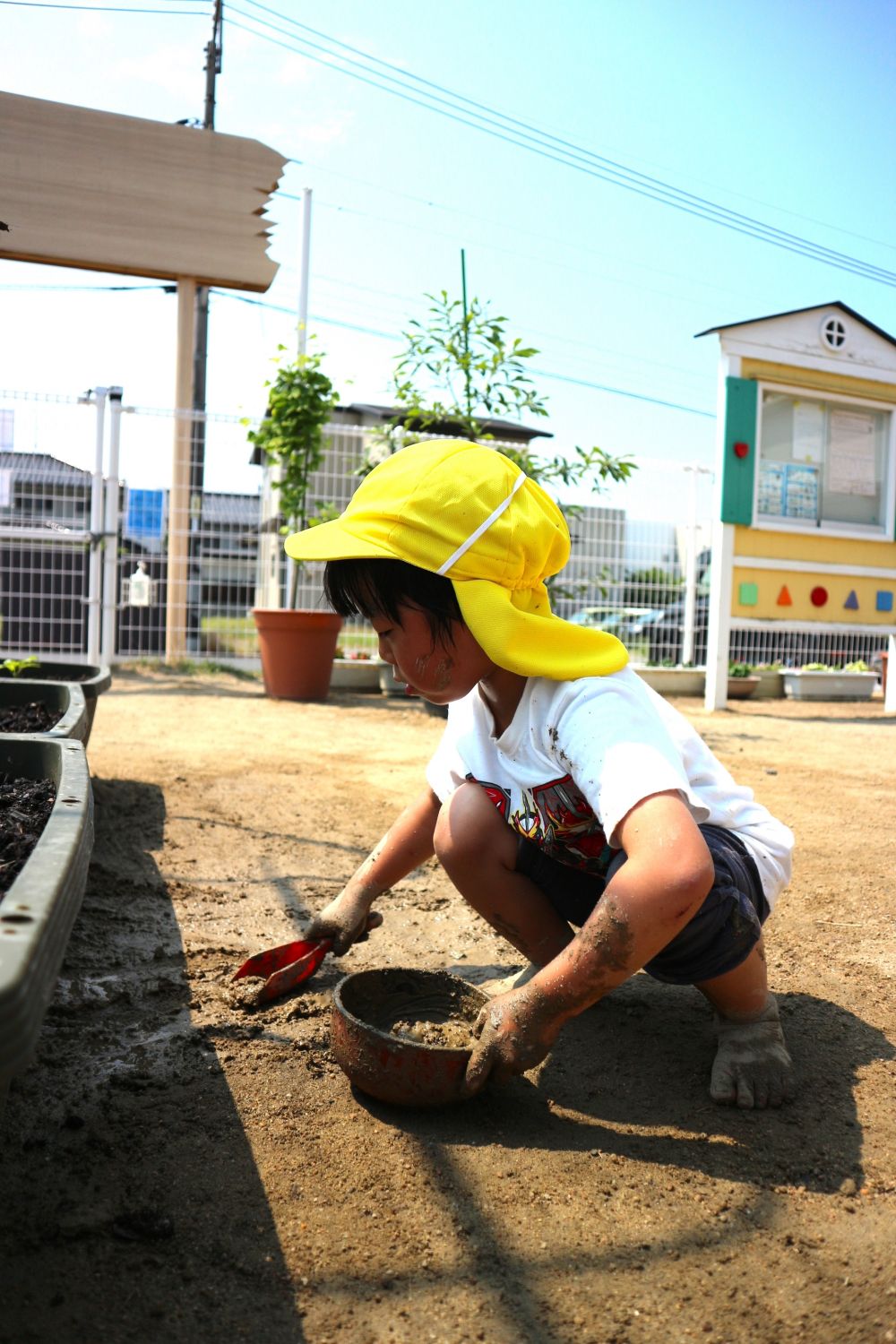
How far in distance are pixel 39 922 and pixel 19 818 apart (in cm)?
83

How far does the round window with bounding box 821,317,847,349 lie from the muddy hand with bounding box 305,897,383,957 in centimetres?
700

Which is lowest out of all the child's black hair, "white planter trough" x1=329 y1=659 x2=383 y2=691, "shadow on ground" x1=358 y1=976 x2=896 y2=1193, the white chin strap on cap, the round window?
"shadow on ground" x1=358 y1=976 x2=896 y2=1193

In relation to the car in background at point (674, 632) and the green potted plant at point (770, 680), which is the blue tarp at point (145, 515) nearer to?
the car in background at point (674, 632)

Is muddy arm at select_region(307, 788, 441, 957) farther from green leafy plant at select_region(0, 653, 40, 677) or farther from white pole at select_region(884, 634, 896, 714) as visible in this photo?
white pole at select_region(884, 634, 896, 714)

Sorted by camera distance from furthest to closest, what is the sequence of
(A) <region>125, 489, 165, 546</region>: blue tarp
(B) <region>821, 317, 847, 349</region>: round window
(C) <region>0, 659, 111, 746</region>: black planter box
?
Answer: 1. (B) <region>821, 317, 847, 349</region>: round window
2. (A) <region>125, 489, 165, 546</region>: blue tarp
3. (C) <region>0, 659, 111, 746</region>: black planter box

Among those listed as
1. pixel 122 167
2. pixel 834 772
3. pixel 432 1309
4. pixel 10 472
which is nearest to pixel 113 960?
pixel 432 1309

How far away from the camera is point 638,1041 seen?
1.77m

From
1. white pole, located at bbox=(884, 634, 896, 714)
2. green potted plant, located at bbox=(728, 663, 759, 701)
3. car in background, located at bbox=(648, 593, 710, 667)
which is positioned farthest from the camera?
car in background, located at bbox=(648, 593, 710, 667)

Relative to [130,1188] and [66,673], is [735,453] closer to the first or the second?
[66,673]

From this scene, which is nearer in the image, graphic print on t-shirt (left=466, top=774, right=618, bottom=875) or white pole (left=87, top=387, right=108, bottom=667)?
graphic print on t-shirt (left=466, top=774, right=618, bottom=875)

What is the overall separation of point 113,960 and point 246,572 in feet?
19.4

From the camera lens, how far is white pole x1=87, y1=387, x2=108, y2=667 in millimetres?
7191

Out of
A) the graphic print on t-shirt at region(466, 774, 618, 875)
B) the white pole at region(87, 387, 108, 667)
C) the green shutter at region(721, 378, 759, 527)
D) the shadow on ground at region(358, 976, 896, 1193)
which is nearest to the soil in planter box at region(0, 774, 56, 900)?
the shadow on ground at region(358, 976, 896, 1193)

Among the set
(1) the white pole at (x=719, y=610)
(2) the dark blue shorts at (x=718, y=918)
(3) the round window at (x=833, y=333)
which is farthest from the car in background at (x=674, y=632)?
(2) the dark blue shorts at (x=718, y=918)
